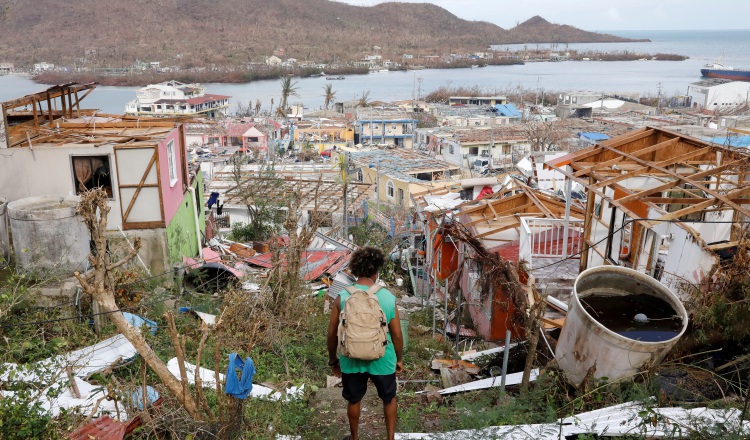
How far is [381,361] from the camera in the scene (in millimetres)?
3883

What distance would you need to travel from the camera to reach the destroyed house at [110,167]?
1020 cm

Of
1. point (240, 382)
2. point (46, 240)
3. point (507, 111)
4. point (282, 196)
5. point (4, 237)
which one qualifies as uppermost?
point (240, 382)

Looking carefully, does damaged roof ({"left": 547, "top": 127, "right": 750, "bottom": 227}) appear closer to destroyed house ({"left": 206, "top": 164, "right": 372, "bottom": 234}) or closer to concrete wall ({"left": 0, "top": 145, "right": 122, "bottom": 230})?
destroyed house ({"left": 206, "top": 164, "right": 372, "bottom": 234})

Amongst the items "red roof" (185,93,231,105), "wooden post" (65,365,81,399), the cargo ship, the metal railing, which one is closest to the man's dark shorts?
"wooden post" (65,365,81,399)

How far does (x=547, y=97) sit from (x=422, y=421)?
86083 millimetres

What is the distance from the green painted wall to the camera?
1139cm

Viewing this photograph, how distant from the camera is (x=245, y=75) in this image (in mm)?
130250

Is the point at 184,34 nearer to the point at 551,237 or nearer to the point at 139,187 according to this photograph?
the point at 139,187

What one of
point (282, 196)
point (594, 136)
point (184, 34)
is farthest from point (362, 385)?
point (184, 34)

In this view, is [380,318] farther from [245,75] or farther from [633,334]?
[245,75]

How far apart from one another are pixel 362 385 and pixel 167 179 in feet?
27.2

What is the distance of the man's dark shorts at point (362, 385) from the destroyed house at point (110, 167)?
7.25 m

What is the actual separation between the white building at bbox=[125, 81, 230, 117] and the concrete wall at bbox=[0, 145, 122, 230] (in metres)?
61.5

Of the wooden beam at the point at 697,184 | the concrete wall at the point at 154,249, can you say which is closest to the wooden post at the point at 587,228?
the wooden beam at the point at 697,184
